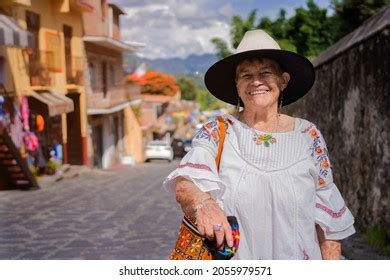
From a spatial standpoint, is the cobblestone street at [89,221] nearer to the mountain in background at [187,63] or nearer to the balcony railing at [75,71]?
the mountain in background at [187,63]

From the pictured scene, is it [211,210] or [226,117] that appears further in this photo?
[226,117]

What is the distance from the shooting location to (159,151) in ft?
56.0

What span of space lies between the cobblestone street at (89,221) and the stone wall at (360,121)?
1.48 m

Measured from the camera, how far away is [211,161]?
1.80 meters

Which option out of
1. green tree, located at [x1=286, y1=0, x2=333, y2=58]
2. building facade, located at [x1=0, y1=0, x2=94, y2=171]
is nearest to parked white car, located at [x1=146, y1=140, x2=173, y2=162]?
building facade, located at [x1=0, y1=0, x2=94, y2=171]

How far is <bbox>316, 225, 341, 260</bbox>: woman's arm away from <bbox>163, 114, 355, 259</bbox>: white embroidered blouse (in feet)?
0.06

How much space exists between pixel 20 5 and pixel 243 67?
28.7ft

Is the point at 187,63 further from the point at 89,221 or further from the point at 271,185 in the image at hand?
the point at 89,221

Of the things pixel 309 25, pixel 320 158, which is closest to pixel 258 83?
pixel 320 158

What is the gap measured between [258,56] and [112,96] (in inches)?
458

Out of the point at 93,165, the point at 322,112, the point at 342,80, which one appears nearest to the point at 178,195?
the point at 342,80

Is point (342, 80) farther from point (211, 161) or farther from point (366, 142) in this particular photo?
point (211, 161)

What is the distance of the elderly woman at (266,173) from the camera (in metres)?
1.81

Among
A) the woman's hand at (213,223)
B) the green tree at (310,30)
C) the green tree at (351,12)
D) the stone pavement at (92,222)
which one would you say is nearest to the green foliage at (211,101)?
the woman's hand at (213,223)
